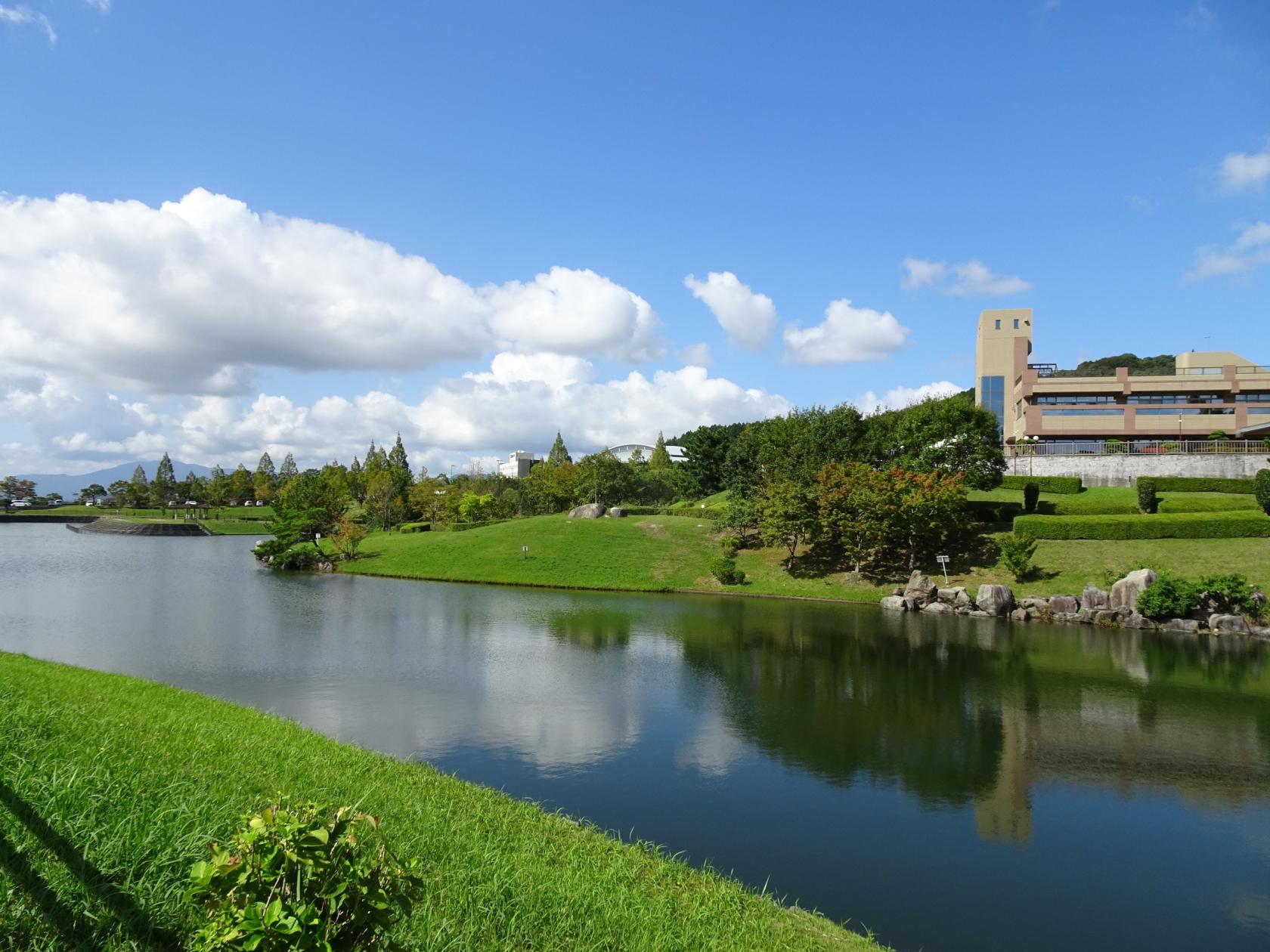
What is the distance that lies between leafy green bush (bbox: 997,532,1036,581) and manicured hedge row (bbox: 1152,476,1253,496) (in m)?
16.6

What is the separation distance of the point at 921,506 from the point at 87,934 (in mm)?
38544

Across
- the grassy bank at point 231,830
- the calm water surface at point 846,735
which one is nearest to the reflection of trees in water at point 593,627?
the calm water surface at point 846,735

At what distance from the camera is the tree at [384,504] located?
7300 cm

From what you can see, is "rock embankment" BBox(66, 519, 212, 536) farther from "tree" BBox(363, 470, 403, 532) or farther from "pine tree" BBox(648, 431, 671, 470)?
"pine tree" BBox(648, 431, 671, 470)

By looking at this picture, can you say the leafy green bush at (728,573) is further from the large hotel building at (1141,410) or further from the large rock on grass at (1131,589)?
the large hotel building at (1141,410)

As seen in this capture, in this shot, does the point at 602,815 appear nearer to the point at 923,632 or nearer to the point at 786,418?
the point at 923,632

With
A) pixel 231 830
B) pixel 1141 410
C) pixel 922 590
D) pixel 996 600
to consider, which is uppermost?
pixel 1141 410

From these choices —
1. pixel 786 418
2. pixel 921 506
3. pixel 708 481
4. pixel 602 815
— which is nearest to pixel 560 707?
pixel 602 815

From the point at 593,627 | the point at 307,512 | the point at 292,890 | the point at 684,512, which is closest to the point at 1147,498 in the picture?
the point at 684,512

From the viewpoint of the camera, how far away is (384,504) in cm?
7362

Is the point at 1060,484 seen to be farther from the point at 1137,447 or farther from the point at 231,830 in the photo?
the point at 231,830

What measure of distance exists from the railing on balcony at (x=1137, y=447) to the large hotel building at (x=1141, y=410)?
4.0 inches

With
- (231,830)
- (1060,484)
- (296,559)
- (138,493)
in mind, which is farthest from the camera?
(138,493)

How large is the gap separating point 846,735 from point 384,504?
215 feet
